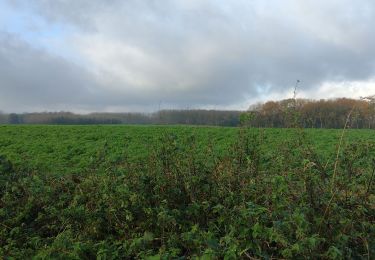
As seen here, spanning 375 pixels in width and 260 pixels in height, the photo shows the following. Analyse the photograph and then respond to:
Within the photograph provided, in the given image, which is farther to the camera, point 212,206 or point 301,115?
point 301,115

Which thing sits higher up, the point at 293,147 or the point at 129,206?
the point at 293,147

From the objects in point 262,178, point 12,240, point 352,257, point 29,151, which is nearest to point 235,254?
point 352,257

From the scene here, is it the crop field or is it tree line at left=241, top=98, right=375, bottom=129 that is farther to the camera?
tree line at left=241, top=98, right=375, bottom=129

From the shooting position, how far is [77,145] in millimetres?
23172

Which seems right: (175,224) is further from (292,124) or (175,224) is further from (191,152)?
(292,124)

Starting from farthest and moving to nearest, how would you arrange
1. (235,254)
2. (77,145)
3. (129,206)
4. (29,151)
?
(77,145) < (29,151) < (129,206) < (235,254)

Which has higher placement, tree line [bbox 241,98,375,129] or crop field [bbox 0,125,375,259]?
tree line [bbox 241,98,375,129]

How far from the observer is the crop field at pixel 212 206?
391 centimetres

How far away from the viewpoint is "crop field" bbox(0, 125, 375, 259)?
3.91m

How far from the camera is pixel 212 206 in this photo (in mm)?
5223

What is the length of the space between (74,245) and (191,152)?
6.83 ft

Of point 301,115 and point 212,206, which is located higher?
point 301,115

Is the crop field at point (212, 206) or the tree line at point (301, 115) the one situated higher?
the tree line at point (301, 115)

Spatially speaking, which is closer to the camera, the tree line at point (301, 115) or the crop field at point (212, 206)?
the crop field at point (212, 206)
